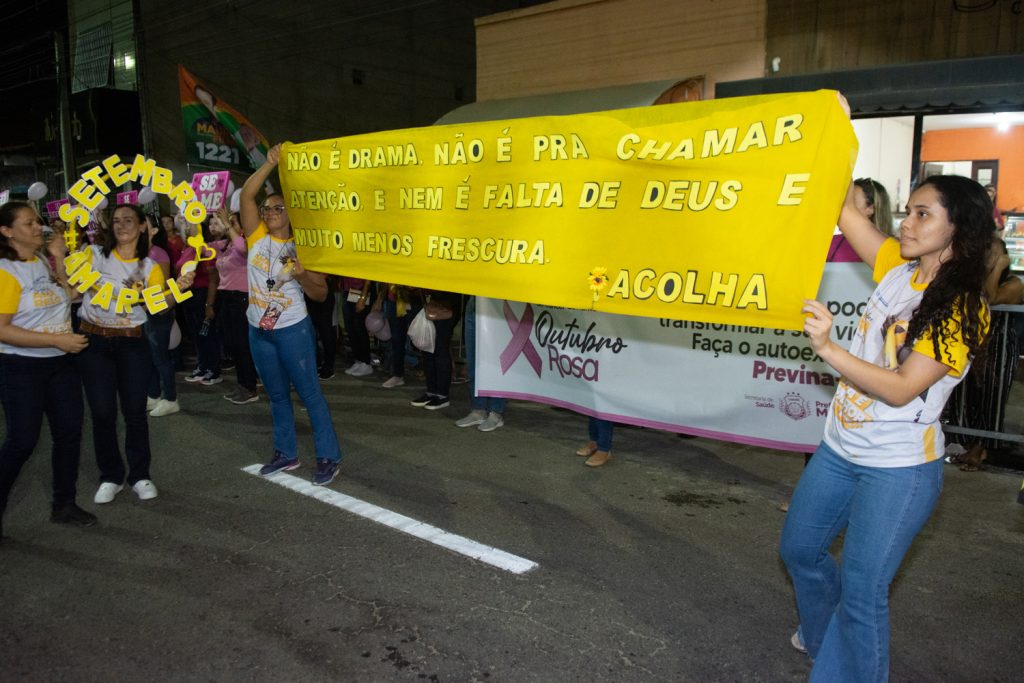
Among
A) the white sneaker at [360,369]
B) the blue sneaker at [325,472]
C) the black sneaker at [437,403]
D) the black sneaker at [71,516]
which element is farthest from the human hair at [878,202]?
the white sneaker at [360,369]

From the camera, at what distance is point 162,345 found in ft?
25.5

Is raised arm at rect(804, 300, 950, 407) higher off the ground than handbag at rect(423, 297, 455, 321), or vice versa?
raised arm at rect(804, 300, 950, 407)

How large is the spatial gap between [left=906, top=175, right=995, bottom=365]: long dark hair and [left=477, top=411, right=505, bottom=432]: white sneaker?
16.5ft

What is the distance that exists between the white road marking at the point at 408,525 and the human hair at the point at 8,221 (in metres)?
2.28

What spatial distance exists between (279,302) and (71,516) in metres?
1.90

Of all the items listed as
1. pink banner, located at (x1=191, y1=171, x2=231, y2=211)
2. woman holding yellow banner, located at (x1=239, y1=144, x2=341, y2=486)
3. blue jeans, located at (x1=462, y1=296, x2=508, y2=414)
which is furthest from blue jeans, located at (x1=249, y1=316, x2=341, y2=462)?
pink banner, located at (x1=191, y1=171, x2=231, y2=211)

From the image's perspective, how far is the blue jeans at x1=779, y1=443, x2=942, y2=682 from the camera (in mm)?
2551

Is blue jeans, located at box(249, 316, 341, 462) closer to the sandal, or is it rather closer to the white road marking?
the white road marking

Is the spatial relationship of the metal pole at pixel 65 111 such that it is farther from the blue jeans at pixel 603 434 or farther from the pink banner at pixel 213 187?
the blue jeans at pixel 603 434

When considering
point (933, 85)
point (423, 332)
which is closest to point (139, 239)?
point (423, 332)

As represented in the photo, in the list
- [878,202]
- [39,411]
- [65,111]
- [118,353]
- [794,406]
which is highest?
[65,111]

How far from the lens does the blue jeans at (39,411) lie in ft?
14.6

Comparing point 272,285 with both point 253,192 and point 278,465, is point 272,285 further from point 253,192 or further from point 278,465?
point 278,465

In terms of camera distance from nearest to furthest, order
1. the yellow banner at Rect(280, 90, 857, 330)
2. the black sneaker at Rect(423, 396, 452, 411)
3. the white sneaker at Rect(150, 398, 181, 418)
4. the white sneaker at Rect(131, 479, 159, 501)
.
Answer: the yellow banner at Rect(280, 90, 857, 330), the white sneaker at Rect(131, 479, 159, 501), the white sneaker at Rect(150, 398, 181, 418), the black sneaker at Rect(423, 396, 452, 411)
